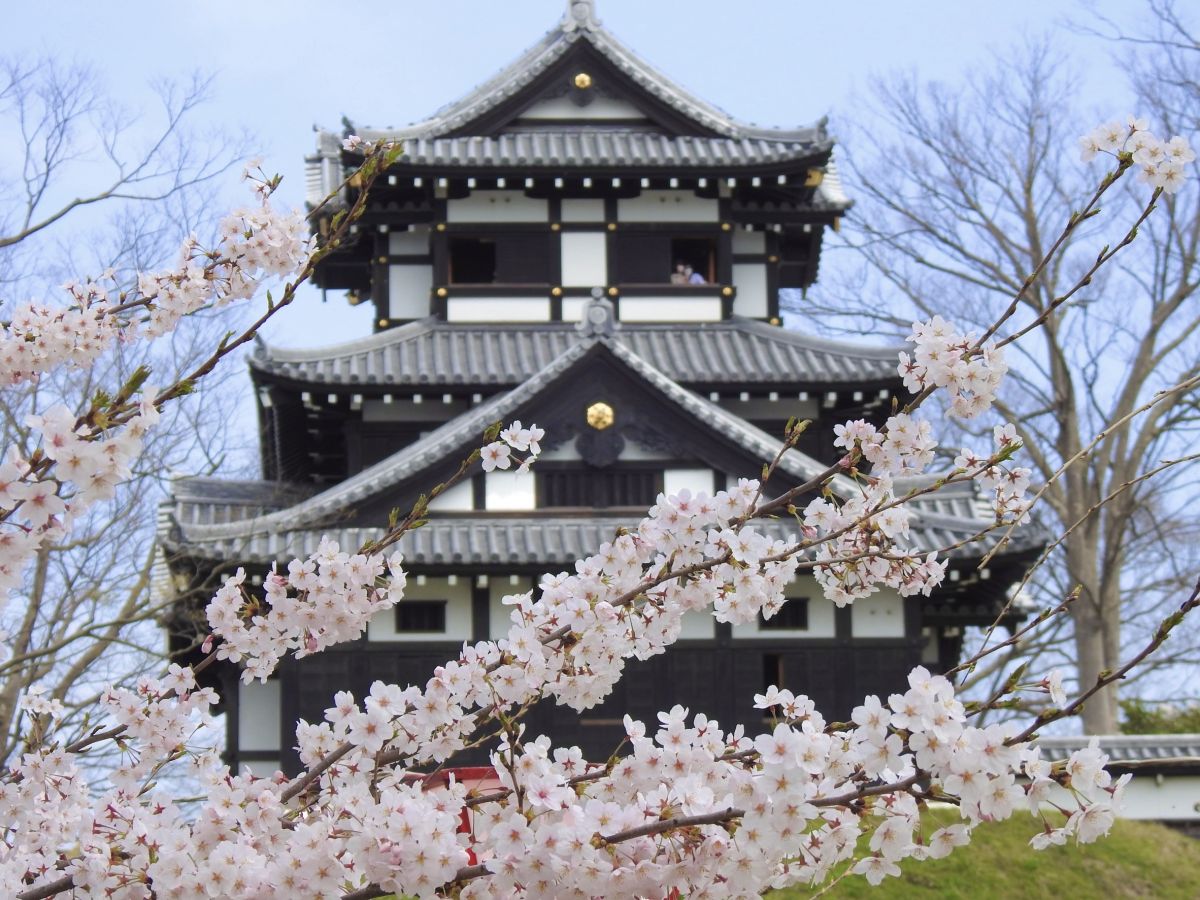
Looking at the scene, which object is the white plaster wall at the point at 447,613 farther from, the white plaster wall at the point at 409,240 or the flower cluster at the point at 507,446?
the flower cluster at the point at 507,446

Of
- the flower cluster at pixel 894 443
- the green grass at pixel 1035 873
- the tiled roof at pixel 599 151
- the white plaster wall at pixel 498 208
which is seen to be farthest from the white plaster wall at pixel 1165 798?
the flower cluster at pixel 894 443

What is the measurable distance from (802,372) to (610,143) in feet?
13.6

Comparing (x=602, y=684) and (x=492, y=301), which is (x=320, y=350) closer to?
(x=492, y=301)

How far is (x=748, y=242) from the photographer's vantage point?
21.8 meters

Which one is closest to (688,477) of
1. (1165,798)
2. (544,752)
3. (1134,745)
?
(1134,745)

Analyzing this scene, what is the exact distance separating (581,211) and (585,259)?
2.14ft

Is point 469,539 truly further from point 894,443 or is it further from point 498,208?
point 894,443

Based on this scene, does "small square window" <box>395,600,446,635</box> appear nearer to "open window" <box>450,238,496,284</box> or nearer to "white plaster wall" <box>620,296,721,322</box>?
"white plaster wall" <box>620,296,721,322</box>

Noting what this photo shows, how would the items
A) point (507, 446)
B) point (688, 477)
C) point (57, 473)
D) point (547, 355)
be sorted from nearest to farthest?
point (57, 473) < point (507, 446) < point (688, 477) < point (547, 355)

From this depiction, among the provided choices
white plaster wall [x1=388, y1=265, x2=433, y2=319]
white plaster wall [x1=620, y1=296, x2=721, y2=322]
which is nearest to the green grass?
white plaster wall [x1=620, y1=296, x2=721, y2=322]

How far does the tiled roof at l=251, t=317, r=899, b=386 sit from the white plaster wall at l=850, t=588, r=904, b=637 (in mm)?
2793

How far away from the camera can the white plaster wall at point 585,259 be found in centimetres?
2095

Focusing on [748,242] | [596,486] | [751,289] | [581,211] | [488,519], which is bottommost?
[488,519]

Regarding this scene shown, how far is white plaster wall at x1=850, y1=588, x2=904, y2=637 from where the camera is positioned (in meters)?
18.2
